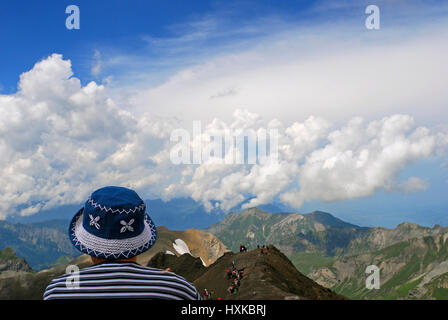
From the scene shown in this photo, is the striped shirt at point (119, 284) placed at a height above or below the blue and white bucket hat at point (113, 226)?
below

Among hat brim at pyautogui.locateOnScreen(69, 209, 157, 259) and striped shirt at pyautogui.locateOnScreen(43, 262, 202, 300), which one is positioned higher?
hat brim at pyautogui.locateOnScreen(69, 209, 157, 259)

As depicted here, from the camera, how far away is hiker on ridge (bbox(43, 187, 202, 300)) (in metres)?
6.36

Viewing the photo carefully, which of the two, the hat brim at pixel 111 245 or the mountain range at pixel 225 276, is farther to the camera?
the mountain range at pixel 225 276

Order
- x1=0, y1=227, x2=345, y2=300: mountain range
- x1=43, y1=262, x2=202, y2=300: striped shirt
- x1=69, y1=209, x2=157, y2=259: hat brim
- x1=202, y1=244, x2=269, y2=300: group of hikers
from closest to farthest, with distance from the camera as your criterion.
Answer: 1. x1=43, y1=262, x2=202, y2=300: striped shirt
2. x1=69, y1=209, x2=157, y2=259: hat brim
3. x1=0, y1=227, x2=345, y2=300: mountain range
4. x1=202, y1=244, x2=269, y2=300: group of hikers

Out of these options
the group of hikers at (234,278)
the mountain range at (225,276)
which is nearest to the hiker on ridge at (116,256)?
the mountain range at (225,276)

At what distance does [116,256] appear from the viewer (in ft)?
22.2

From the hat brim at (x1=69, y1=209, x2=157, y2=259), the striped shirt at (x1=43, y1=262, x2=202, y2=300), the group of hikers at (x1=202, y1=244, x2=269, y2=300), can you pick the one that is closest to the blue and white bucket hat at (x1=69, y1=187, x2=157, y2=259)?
the hat brim at (x1=69, y1=209, x2=157, y2=259)

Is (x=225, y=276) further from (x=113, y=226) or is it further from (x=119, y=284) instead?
(x=119, y=284)

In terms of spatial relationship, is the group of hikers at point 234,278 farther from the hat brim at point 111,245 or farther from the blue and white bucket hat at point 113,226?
the blue and white bucket hat at point 113,226

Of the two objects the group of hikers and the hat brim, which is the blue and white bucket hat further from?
the group of hikers

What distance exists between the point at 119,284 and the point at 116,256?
0.61 metres

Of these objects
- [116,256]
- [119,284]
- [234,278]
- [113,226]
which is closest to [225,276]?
[234,278]

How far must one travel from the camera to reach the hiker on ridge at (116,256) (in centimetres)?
636
